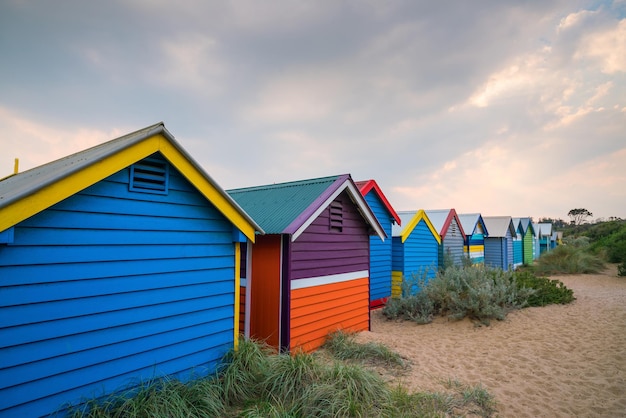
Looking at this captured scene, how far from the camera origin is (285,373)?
16.7ft

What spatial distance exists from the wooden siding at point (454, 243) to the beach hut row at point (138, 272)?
35.4 ft

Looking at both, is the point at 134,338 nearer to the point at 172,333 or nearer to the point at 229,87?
the point at 172,333

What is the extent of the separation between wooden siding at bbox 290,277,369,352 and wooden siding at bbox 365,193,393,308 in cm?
292

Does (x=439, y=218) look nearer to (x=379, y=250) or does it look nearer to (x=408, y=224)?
(x=408, y=224)

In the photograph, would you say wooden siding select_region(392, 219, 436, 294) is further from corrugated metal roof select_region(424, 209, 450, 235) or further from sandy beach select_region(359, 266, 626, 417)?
sandy beach select_region(359, 266, 626, 417)

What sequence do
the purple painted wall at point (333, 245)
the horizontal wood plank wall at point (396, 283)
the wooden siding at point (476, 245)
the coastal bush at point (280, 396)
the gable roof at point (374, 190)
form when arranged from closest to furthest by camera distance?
the coastal bush at point (280, 396), the purple painted wall at point (333, 245), the gable roof at point (374, 190), the horizontal wood plank wall at point (396, 283), the wooden siding at point (476, 245)

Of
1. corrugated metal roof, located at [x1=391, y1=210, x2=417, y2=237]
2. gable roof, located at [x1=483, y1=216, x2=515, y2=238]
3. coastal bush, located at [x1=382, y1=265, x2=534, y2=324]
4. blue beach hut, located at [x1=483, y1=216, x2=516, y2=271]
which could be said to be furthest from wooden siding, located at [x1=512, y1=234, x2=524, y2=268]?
coastal bush, located at [x1=382, y1=265, x2=534, y2=324]

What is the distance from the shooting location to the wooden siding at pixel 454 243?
1689cm

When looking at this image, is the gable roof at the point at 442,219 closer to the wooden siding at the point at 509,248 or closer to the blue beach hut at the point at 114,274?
the wooden siding at the point at 509,248

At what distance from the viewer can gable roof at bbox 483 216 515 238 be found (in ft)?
81.5

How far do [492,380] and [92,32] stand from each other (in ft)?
36.8

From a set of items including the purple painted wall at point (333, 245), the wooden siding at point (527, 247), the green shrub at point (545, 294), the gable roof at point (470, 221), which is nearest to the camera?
the purple painted wall at point (333, 245)

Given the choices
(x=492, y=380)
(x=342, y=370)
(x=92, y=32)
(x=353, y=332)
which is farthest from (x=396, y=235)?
(x=92, y=32)

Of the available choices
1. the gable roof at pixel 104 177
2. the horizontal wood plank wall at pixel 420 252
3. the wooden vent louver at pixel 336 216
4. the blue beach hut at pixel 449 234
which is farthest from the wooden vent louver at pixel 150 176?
the blue beach hut at pixel 449 234
